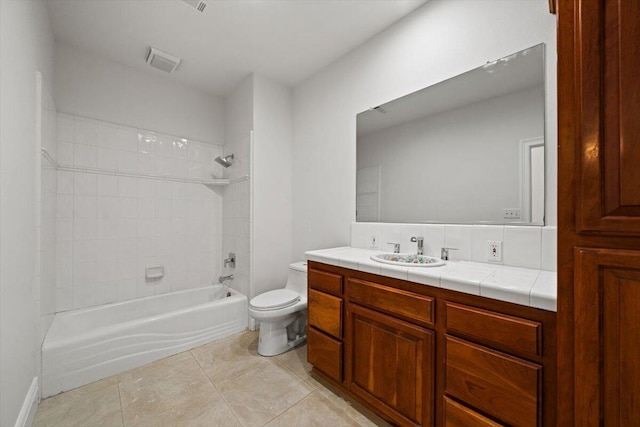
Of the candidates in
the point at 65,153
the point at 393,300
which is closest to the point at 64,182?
the point at 65,153

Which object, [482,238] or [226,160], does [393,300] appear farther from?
[226,160]

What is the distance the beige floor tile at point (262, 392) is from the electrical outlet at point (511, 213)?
1599 millimetres

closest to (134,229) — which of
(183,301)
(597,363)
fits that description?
(183,301)

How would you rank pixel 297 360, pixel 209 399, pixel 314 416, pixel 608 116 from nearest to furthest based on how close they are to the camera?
pixel 608 116 → pixel 314 416 → pixel 209 399 → pixel 297 360

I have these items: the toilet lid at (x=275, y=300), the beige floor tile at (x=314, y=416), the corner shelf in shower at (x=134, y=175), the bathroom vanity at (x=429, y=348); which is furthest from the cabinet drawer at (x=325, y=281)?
the corner shelf in shower at (x=134, y=175)

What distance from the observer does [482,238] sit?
1.47m

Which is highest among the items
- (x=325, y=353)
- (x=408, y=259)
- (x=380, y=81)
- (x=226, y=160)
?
(x=380, y=81)

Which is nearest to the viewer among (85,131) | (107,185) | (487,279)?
(487,279)

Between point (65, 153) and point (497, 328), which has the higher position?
point (65, 153)

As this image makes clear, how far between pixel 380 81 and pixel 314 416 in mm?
2325

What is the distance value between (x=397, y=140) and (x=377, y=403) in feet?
5.57

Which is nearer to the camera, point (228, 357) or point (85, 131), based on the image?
point (228, 357)

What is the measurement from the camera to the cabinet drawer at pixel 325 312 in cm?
155

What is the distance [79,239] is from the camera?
2242 mm
